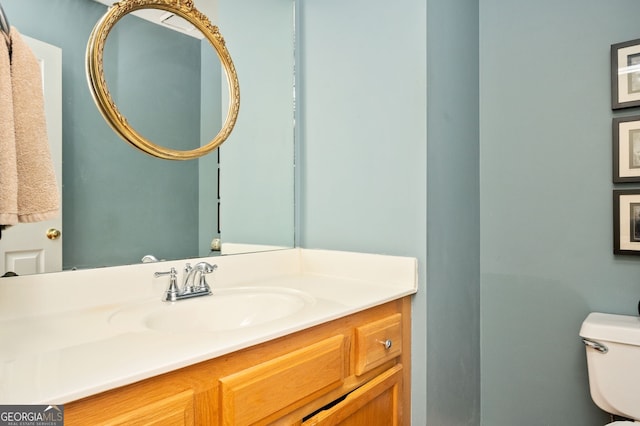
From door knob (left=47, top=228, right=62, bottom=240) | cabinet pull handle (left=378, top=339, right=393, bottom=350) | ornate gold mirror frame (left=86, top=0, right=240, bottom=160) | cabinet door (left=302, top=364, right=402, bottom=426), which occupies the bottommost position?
cabinet door (left=302, top=364, right=402, bottom=426)

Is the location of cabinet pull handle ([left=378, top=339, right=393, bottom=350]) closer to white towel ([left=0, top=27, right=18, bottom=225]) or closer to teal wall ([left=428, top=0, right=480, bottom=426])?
teal wall ([left=428, top=0, right=480, bottom=426])

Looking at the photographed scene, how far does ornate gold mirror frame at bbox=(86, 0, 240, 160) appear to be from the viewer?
1029 mm

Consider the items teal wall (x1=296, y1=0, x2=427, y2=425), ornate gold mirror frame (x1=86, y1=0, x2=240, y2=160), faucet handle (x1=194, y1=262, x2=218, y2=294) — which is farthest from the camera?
teal wall (x1=296, y1=0, x2=427, y2=425)

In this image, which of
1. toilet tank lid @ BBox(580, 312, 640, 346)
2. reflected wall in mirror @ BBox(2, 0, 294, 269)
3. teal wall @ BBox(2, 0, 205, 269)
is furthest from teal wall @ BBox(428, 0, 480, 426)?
teal wall @ BBox(2, 0, 205, 269)

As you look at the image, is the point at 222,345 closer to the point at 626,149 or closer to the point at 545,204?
the point at 545,204

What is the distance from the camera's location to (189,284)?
1172 mm

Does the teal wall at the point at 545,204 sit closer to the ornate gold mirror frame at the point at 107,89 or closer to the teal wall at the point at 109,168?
the ornate gold mirror frame at the point at 107,89

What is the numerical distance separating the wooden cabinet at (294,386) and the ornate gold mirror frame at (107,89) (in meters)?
0.71

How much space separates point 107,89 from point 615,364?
1.76 metres

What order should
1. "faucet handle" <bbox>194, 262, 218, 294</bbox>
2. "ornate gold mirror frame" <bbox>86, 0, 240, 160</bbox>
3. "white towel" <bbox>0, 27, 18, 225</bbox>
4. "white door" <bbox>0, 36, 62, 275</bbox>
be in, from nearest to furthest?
"white towel" <bbox>0, 27, 18, 225</bbox>, "white door" <bbox>0, 36, 62, 275</bbox>, "ornate gold mirror frame" <bbox>86, 0, 240, 160</bbox>, "faucet handle" <bbox>194, 262, 218, 294</bbox>

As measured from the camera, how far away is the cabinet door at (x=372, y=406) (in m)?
0.95

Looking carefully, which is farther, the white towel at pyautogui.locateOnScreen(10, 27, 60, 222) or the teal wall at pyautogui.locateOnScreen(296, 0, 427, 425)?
the teal wall at pyautogui.locateOnScreen(296, 0, 427, 425)

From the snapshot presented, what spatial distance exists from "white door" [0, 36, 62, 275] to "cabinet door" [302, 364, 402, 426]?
0.75 meters

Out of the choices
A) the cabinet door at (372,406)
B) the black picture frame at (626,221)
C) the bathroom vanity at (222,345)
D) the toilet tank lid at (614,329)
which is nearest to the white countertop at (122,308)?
the bathroom vanity at (222,345)
